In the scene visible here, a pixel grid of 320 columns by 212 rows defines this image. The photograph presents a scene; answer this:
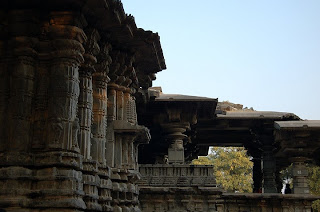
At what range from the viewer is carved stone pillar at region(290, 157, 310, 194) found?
15812 mm

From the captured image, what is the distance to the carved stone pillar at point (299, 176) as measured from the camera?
15812 mm

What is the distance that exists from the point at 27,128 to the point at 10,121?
12.1 inches

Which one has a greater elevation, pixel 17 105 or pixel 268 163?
pixel 17 105

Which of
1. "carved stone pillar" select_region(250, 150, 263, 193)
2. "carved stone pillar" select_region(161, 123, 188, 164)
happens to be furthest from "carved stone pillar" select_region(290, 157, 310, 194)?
"carved stone pillar" select_region(250, 150, 263, 193)

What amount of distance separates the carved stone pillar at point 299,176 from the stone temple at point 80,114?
1513mm

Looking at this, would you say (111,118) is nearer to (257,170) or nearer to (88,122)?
(88,122)

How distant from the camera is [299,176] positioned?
1602 centimetres

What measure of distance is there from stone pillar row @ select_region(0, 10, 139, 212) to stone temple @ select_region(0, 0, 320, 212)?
0.02 metres

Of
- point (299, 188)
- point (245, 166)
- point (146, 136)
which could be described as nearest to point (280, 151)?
point (299, 188)

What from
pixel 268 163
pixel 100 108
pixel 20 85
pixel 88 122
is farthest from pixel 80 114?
pixel 268 163

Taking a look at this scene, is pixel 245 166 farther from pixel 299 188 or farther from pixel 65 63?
pixel 65 63

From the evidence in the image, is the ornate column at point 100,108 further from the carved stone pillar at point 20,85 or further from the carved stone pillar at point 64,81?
the carved stone pillar at point 20,85

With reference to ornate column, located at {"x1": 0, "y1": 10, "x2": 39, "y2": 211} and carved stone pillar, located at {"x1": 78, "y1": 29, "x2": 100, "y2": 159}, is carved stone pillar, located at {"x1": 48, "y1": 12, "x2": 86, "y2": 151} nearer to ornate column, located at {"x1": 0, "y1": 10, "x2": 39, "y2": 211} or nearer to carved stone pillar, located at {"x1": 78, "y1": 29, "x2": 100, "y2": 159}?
ornate column, located at {"x1": 0, "y1": 10, "x2": 39, "y2": 211}

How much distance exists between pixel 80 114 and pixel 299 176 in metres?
9.87
